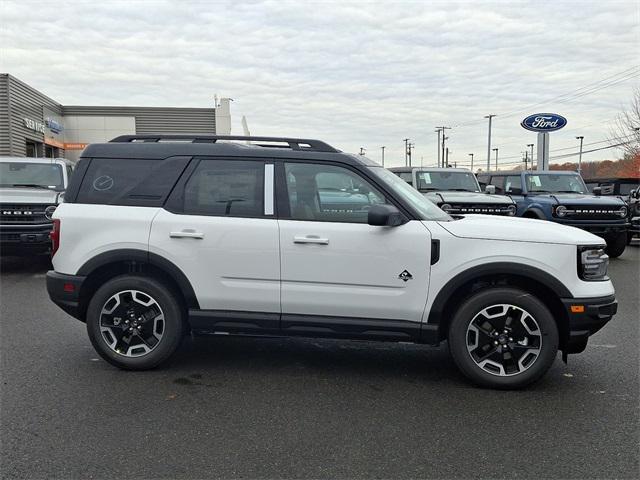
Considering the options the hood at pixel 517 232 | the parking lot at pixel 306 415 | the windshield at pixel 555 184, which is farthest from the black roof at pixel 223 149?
the windshield at pixel 555 184

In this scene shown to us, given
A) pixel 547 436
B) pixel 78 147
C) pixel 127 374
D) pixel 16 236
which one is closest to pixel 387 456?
pixel 547 436

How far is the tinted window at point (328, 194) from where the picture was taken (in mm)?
4477

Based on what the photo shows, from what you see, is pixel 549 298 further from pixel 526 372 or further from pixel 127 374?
pixel 127 374

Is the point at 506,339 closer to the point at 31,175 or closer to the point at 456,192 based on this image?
the point at 456,192

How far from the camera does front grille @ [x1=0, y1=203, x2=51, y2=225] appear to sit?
30.5 ft

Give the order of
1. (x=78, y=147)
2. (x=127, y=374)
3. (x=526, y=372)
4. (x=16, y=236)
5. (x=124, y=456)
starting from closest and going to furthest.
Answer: (x=124, y=456) → (x=526, y=372) → (x=127, y=374) → (x=16, y=236) → (x=78, y=147)

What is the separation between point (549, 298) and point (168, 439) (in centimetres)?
294

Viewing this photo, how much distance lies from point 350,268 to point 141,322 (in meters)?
1.78

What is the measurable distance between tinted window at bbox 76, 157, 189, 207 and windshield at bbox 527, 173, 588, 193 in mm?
10598

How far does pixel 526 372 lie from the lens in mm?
4297

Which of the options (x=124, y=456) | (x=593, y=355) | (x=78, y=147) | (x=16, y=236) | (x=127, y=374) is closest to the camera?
(x=124, y=456)

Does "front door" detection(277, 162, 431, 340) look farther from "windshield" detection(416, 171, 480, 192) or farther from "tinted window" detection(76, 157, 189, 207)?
"windshield" detection(416, 171, 480, 192)

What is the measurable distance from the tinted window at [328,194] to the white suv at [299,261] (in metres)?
0.01

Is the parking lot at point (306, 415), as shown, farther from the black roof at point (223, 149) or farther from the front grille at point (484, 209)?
the front grille at point (484, 209)
